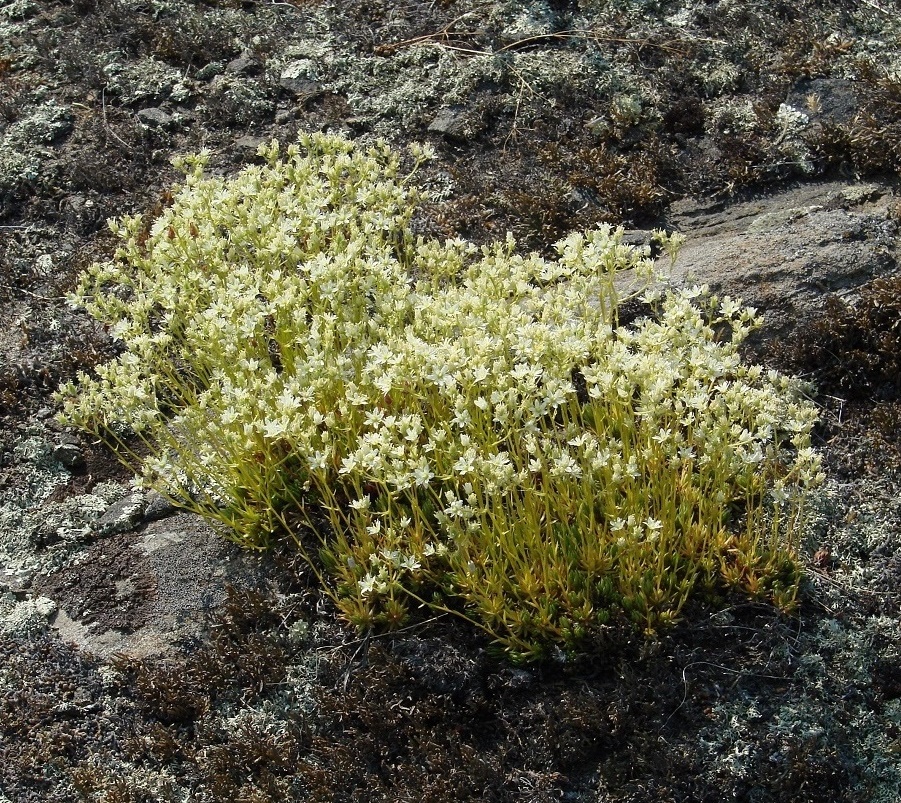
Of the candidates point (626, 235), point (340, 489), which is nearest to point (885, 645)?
point (340, 489)

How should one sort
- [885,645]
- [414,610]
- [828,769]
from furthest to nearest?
[414,610], [885,645], [828,769]

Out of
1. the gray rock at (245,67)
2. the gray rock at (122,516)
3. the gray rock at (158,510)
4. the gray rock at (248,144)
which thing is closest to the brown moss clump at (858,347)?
the gray rock at (158,510)

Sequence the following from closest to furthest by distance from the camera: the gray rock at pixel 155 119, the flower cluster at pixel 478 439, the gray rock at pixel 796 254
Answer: the flower cluster at pixel 478 439 → the gray rock at pixel 796 254 → the gray rock at pixel 155 119

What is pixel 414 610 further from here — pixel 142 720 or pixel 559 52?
pixel 559 52

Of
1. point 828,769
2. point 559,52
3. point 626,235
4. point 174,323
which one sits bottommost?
point 828,769

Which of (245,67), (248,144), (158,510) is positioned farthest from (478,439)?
(245,67)

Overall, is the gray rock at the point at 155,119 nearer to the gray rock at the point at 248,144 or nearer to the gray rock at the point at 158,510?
the gray rock at the point at 248,144
